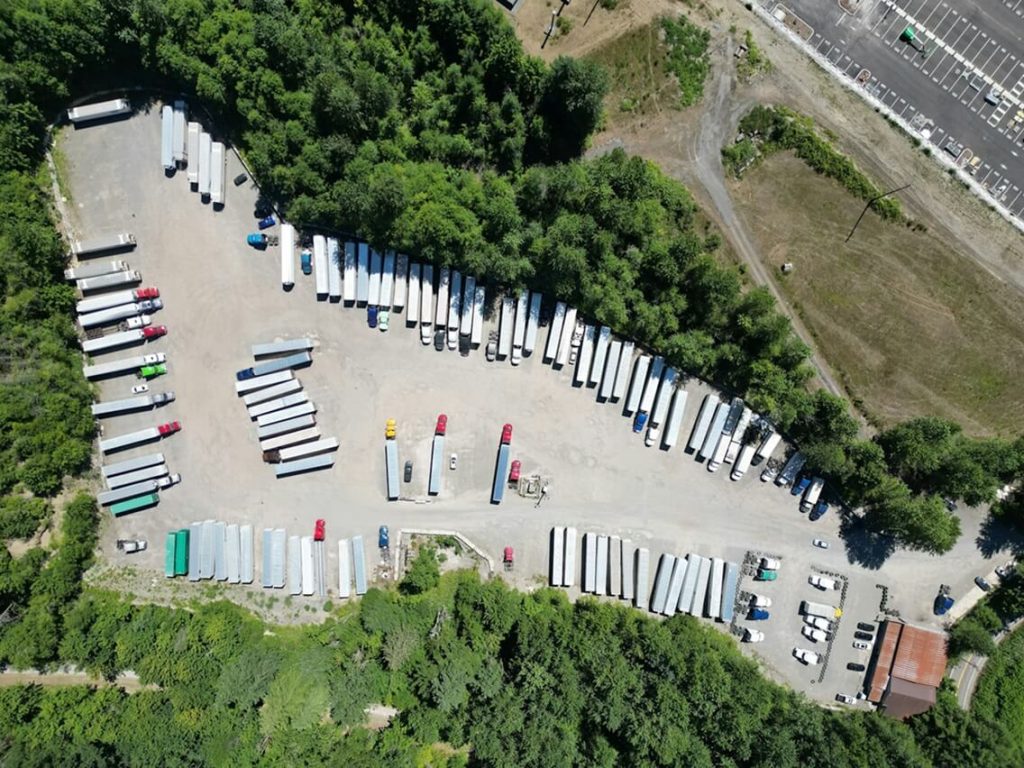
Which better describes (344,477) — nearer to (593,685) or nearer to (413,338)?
(413,338)

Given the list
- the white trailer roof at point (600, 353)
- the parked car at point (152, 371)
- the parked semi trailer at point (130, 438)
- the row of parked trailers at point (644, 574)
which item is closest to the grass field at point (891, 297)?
the white trailer roof at point (600, 353)

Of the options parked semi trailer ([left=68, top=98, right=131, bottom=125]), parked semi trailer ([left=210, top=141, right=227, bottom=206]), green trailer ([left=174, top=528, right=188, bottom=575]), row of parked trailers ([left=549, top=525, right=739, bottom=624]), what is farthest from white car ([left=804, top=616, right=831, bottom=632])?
parked semi trailer ([left=68, top=98, right=131, bottom=125])

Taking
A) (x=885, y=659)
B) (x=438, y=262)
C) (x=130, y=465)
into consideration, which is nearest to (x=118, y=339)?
(x=130, y=465)

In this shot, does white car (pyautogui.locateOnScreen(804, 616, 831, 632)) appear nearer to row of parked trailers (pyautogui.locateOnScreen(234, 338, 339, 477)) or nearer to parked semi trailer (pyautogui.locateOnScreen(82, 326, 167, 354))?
row of parked trailers (pyautogui.locateOnScreen(234, 338, 339, 477))

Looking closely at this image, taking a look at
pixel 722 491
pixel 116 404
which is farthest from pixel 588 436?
pixel 116 404

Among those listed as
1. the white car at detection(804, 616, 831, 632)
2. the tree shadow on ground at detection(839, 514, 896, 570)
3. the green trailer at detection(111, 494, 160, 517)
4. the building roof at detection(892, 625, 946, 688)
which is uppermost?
the tree shadow on ground at detection(839, 514, 896, 570)

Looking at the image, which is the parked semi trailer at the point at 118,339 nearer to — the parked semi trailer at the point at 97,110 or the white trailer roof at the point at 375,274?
the parked semi trailer at the point at 97,110
